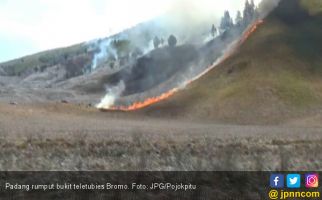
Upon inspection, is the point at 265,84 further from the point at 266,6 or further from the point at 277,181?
the point at 277,181

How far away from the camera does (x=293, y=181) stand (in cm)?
2336

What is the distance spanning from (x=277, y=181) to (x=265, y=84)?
106464 mm

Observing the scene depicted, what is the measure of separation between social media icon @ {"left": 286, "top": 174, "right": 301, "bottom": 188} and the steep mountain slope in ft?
287

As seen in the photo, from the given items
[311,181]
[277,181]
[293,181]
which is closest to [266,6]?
[311,181]

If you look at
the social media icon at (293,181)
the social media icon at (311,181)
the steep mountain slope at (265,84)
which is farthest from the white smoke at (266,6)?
the social media icon at (293,181)

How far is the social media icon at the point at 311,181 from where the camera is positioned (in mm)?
24016

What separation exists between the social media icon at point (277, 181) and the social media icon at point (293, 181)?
247 mm
